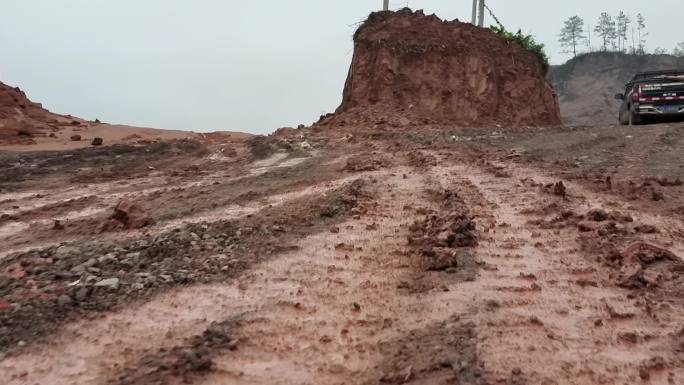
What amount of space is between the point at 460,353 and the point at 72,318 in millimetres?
2367

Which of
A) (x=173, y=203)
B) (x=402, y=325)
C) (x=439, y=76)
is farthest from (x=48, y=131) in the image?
(x=402, y=325)

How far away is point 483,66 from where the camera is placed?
684 inches

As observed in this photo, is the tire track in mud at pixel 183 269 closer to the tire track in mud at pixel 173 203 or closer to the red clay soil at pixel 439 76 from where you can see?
the tire track in mud at pixel 173 203

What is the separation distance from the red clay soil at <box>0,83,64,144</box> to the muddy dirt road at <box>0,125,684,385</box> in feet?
28.2

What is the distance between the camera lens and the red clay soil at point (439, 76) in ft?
54.1

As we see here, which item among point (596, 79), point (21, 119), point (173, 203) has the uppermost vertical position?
point (596, 79)

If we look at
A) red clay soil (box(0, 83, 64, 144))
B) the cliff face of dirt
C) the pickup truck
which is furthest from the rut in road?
the cliff face of dirt

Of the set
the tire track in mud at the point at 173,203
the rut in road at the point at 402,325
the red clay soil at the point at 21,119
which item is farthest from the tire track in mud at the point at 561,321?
the red clay soil at the point at 21,119

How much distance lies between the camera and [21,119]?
17.7m

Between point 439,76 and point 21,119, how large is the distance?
11798 millimetres

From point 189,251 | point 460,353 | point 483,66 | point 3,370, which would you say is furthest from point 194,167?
point 483,66

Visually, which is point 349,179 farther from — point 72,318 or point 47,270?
point 72,318

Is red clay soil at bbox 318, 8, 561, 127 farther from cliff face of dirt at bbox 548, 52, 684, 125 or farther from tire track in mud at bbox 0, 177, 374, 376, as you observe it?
cliff face of dirt at bbox 548, 52, 684, 125

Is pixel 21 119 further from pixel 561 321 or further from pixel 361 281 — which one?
pixel 561 321
